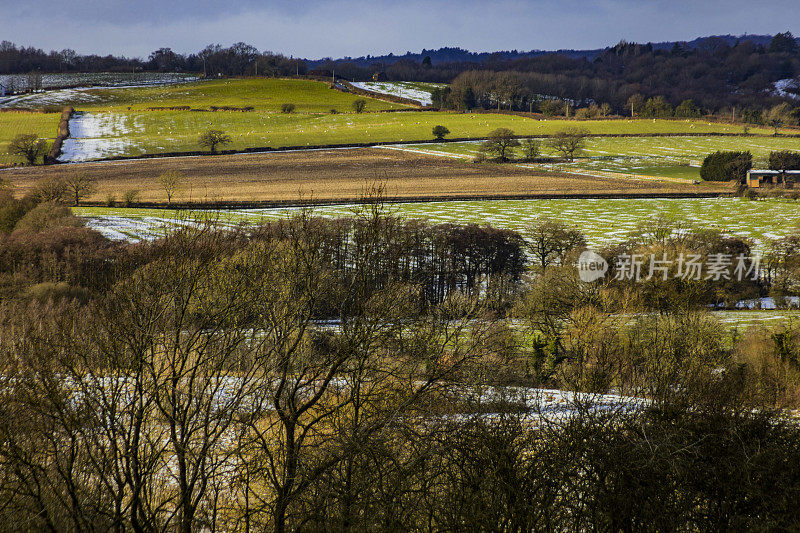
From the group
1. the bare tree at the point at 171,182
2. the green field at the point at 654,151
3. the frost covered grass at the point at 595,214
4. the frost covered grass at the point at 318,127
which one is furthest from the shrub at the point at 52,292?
the green field at the point at 654,151

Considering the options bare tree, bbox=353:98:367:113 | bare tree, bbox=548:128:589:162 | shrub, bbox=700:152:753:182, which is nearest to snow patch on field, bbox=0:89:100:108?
bare tree, bbox=353:98:367:113

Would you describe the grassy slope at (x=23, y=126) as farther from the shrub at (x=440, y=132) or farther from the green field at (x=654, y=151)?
the shrub at (x=440, y=132)

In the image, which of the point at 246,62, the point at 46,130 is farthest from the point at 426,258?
the point at 246,62

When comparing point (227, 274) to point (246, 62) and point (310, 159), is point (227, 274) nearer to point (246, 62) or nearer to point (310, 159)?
point (310, 159)

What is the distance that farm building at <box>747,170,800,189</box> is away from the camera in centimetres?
9350

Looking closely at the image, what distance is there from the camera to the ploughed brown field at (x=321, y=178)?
84500mm

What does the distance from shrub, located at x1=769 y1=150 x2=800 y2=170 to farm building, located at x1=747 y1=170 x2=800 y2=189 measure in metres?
2.89

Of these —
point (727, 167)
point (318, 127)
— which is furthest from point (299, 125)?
point (727, 167)

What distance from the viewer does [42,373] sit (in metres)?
12.2

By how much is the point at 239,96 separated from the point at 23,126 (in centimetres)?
5191

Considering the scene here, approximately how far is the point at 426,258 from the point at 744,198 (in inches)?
2130

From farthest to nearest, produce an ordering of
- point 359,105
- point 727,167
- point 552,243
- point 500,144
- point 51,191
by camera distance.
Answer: point 359,105 < point 500,144 < point 727,167 < point 51,191 < point 552,243

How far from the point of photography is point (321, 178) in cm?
9400

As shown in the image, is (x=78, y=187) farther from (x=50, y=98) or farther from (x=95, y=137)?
(x=50, y=98)
